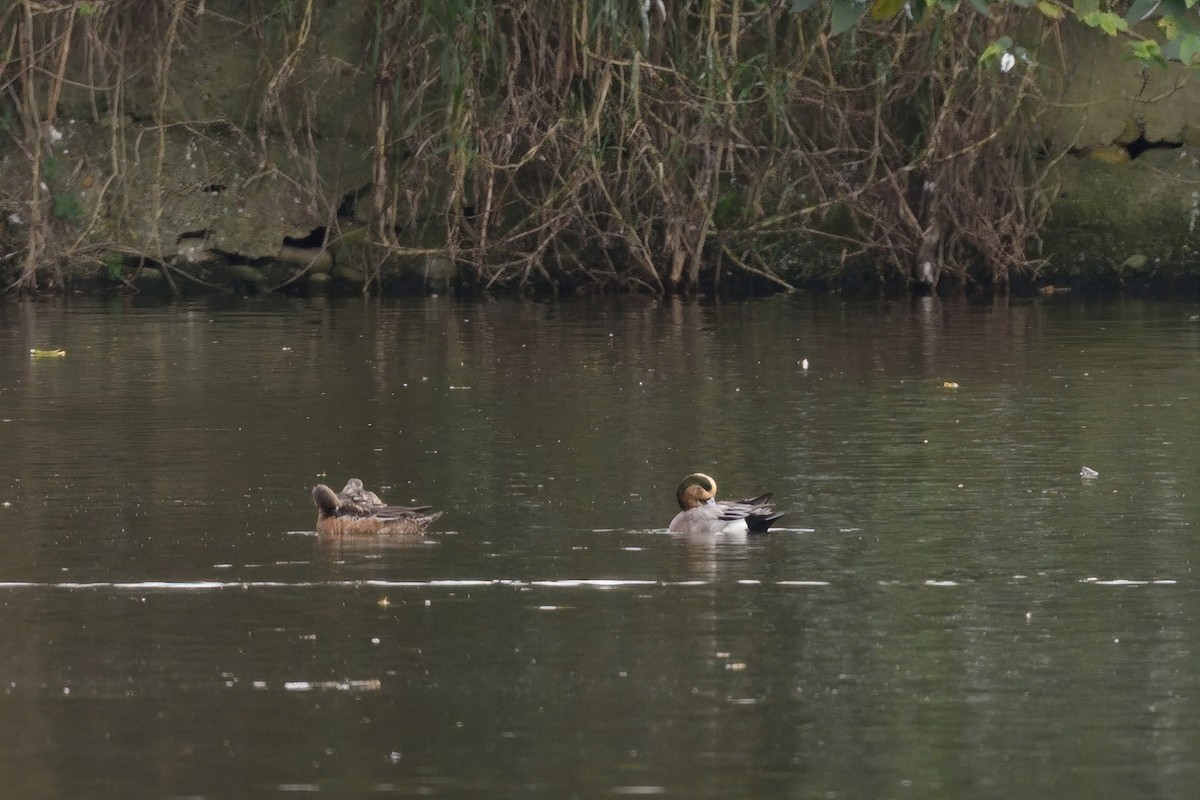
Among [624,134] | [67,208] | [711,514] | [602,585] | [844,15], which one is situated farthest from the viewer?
[67,208]

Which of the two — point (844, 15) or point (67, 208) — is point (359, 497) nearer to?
point (844, 15)

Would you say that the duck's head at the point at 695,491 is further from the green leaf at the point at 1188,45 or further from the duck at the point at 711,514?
the green leaf at the point at 1188,45

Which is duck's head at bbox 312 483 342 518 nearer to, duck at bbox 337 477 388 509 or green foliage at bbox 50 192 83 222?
duck at bbox 337 477 388 509

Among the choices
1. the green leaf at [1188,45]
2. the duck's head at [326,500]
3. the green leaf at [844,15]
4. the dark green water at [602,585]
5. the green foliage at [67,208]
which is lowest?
the dark green water at [602,585]

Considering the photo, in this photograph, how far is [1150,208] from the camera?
2089 cm

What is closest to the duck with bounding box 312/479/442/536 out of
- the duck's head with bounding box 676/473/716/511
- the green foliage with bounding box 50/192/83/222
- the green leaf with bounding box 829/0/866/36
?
the duck's head with bounding box 676/473/716/511

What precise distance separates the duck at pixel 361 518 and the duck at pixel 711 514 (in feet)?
2.70

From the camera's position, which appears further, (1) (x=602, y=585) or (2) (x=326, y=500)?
(2) (x=326, y=500)

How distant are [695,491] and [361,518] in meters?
1.08

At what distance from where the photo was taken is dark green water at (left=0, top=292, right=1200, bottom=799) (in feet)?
17.5

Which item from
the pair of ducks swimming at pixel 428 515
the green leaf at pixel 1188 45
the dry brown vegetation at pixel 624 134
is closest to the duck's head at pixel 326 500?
the pair of ducks swimming at pixel 428 515

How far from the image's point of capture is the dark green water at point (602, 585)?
5344mm

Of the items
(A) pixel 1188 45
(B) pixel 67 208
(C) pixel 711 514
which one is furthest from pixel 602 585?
(B) pixel 67 208

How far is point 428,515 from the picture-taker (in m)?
8.41
